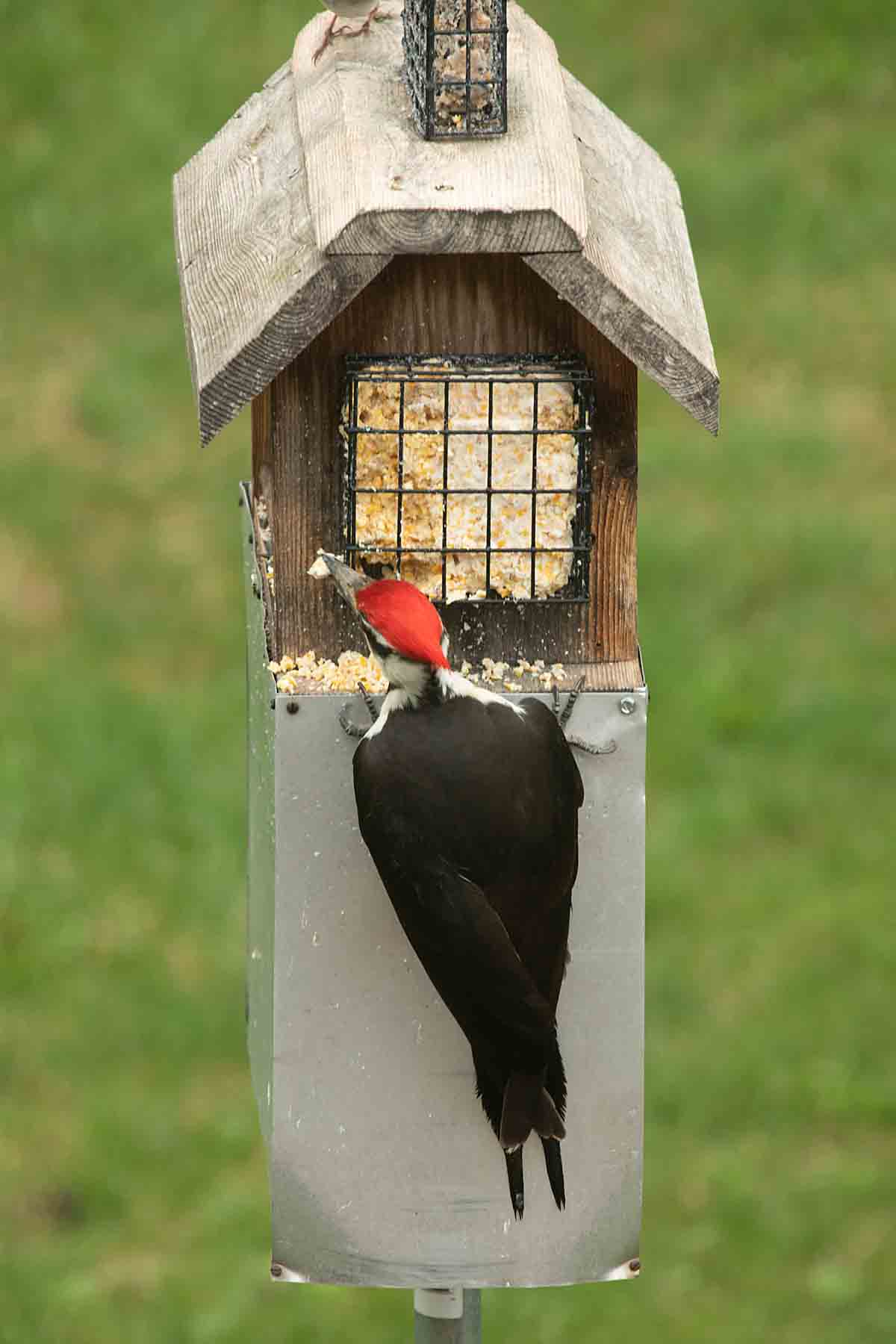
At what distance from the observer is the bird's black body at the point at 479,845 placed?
3.25 meters

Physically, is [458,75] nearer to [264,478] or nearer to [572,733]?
[264,478]

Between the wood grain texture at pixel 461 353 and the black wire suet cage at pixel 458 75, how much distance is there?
0.21m

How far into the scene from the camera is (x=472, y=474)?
347 centimetres

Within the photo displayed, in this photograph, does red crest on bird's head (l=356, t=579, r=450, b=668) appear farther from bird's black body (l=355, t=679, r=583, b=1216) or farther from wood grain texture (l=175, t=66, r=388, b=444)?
wood grain texture (l=175, t=66, r=388, b=444)

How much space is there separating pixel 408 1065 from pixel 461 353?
109 centimetres

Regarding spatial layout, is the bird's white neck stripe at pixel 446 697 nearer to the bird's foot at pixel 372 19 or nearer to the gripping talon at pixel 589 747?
the gripping talon at pixel 589 747

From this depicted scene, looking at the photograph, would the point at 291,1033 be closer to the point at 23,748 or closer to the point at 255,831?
the point at 255,831

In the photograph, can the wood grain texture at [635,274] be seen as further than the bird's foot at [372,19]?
No

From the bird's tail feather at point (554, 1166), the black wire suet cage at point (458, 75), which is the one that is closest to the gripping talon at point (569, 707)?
the bird's tail feather at point (554, 1166)

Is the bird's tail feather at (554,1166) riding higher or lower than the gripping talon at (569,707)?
lower

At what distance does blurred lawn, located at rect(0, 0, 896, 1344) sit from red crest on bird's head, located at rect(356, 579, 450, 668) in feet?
9.21

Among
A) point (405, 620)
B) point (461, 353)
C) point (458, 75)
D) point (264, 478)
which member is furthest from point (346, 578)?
point (458, 75)

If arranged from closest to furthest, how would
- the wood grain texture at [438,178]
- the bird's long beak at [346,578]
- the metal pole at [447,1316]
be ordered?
the wood grain texture at [438,178]
the bird's long beak at [346,578]
the metal pole at [447,1316]

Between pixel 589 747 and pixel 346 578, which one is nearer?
pixel 346 578
